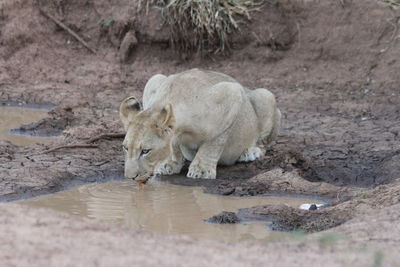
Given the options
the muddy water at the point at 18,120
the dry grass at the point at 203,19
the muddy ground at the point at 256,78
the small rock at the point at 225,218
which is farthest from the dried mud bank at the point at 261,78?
the small rock at the point at 225,218

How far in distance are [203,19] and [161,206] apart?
534 centimetres

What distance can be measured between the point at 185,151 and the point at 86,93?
364 centimetres

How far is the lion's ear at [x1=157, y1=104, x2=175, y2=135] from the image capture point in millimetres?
8227

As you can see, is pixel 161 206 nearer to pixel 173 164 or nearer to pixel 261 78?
pixel 173 164

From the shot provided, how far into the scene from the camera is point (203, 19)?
13.0 m

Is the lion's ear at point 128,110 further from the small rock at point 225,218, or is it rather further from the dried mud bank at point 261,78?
the small rock at point 225,218

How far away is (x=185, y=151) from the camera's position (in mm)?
9336

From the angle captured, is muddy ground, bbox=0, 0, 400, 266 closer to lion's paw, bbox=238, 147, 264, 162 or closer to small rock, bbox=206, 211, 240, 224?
lion's paw, bbox=238, 147, 264, 162

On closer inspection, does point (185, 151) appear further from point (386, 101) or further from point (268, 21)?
point (268, 21)

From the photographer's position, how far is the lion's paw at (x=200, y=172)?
29.8 ft

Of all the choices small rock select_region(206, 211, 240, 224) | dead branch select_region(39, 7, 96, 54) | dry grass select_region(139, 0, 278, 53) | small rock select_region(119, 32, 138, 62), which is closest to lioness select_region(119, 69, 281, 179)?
small rock select_region(206, 211, 240, 224)

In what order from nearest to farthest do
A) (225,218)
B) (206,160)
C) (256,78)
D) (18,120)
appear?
(225,218), (206,160), (18,120), (256,78)

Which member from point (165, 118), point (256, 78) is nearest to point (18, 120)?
point (256, 78)

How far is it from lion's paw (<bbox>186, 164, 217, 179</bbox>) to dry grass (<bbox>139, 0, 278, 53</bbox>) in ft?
14.1
